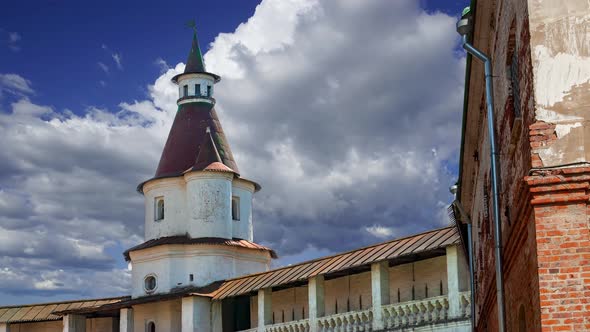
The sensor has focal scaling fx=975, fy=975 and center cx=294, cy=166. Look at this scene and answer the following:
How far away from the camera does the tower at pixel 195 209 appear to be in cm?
4097

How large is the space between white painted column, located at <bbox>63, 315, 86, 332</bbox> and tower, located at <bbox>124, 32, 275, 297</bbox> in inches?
98.8

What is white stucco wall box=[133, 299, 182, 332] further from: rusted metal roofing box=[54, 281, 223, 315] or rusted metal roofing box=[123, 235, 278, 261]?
rusted metal roofing box=[123, 235, 278, 261]

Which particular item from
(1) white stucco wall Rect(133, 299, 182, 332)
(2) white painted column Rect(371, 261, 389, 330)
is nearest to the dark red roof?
(1) white stucco wall Rect(133, 299, 182, 332)

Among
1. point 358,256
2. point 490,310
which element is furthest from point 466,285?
point 490,310

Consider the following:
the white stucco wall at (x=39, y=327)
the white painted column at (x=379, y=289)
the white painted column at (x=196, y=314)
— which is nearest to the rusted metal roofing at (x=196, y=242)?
the white painted column at (x=196, y=314)

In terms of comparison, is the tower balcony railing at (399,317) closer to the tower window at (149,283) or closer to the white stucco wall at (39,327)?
the tower window at (149,283)

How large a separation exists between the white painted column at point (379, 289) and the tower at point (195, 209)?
11949 millimetres

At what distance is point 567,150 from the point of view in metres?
9.00

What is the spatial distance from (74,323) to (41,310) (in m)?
2.77

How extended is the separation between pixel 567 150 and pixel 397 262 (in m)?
22.4

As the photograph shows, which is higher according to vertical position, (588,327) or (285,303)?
(285,303)

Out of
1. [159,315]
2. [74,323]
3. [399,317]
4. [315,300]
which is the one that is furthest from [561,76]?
[74,323]

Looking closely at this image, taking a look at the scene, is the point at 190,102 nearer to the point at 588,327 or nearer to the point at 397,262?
the point at 397,262

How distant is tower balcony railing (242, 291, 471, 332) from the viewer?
2716 centimetres
